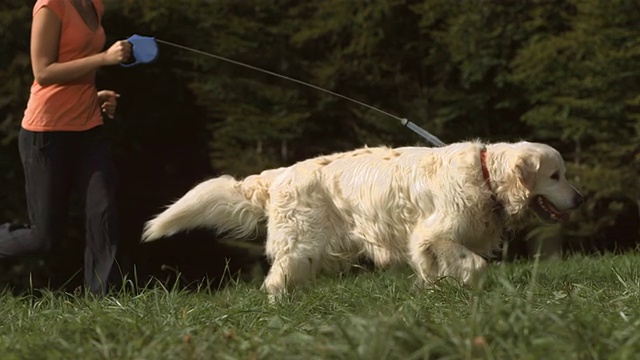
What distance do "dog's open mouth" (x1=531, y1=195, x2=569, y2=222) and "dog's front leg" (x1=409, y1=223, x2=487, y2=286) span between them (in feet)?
1.54

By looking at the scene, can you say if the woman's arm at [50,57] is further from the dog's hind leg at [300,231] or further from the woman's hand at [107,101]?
the dog's hind leg at [300,231]

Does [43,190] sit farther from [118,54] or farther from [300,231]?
[300,231]

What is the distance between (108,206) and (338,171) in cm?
124

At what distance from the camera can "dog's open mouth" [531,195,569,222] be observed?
19.4 feet

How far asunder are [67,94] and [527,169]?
2403mm

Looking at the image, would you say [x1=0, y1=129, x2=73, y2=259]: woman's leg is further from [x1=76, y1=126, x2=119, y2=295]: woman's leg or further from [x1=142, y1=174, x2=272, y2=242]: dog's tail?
[x1=142, y1=174, x2=272, y2=242]: dog's tail

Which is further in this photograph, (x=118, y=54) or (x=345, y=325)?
(x=118, y=54)

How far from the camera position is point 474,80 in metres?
10.4

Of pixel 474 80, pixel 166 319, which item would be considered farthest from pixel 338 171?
pixel 474 80

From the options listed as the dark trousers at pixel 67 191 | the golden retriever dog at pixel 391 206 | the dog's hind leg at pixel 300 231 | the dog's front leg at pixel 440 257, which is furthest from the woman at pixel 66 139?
the dog's front leg at pixel 440 257

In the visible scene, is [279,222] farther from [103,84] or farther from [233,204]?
[103,84]

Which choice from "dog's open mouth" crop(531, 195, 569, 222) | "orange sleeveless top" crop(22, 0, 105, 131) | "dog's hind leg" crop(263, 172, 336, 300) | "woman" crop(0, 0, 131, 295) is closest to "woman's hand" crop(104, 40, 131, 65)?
"woman" crop(0, 0, 131, 295)

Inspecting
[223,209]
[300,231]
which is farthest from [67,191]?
[300,231]

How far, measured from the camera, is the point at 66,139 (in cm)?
563
